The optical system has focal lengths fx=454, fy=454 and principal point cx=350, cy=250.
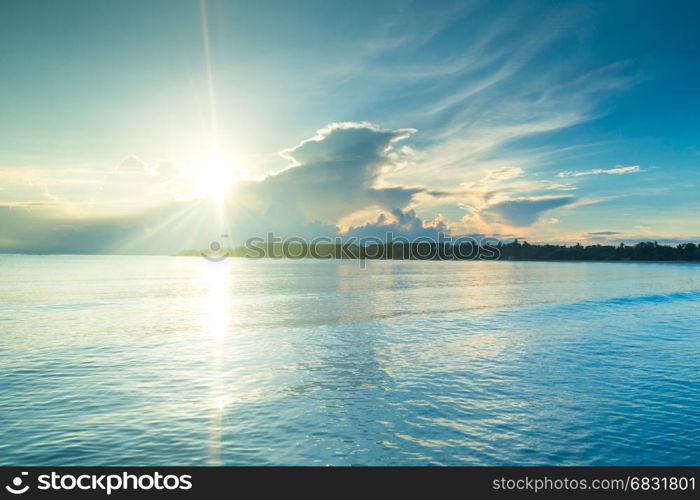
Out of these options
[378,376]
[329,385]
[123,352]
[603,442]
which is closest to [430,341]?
[378,376]

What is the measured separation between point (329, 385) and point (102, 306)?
1724 inches

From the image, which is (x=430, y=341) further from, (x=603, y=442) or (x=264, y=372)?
(x=603, y=442)
